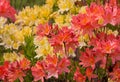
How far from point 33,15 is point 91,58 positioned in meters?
0.88

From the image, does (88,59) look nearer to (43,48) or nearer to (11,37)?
(43,48)

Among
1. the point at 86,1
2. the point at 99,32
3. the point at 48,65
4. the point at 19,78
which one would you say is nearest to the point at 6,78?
the point at 19,78

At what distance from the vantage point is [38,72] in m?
3.00

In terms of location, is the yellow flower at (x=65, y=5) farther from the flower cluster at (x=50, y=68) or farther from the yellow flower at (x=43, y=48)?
the flower cluster at (x=50, y=68)

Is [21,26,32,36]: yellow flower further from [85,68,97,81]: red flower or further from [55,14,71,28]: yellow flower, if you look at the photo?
[85,68,97,81]: red flower

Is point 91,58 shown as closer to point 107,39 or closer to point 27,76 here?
point 107,39

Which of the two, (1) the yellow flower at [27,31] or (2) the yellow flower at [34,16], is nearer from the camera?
(1) the yellow flower at [27,31]

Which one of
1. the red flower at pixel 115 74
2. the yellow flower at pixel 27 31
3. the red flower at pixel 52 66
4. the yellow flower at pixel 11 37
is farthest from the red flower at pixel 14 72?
the red flower at pixel 115 74

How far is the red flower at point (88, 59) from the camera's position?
9.83 feet

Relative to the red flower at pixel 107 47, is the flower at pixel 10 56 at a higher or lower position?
lower

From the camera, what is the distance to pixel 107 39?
303 cm

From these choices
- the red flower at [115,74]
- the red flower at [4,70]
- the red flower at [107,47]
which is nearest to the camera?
the red flower at [107,47]

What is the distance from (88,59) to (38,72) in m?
0.31

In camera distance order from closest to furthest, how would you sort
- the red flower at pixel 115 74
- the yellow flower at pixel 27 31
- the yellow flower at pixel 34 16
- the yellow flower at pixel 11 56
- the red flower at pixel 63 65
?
1. the red flower at pixel 63 65
2. the red flower at pixel 115 74
3. the yellow flower at pixel 11 56
4. the yellow flower at pixel 27 31
5. the yellow flower at pixel 34 16
